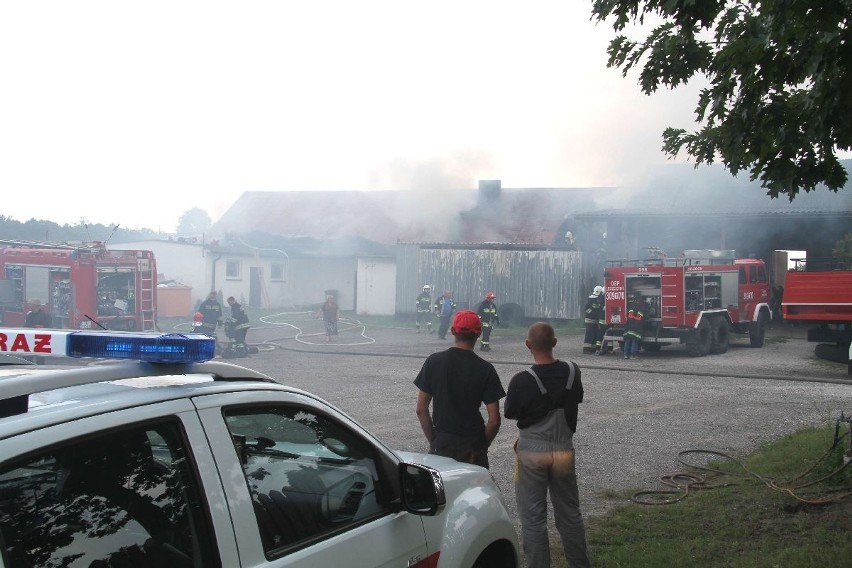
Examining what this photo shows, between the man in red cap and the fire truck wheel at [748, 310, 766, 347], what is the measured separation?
17.5 m

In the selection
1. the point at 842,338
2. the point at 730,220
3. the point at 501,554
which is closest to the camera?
the point at 501,554

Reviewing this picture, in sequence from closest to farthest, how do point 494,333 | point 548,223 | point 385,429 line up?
point 385,429 < point 494,333 < point 548,223

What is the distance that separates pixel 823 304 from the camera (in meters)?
16.4

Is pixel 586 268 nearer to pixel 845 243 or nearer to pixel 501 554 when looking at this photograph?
pixel 845 243

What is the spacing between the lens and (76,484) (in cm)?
196

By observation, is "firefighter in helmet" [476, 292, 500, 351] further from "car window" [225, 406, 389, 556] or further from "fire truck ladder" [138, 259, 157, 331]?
"car window" [225, 406, 389, 556]

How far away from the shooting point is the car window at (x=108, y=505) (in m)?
1.82

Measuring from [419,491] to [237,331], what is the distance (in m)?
16.5

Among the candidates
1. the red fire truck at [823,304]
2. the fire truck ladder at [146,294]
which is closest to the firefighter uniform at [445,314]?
the fire truck ladder at [146,294]

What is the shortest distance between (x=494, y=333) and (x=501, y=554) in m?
22.3

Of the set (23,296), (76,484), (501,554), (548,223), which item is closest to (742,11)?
(501,554)

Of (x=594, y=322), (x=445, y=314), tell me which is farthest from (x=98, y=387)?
(x=445, y=314)

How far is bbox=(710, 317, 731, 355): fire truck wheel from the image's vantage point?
19516 millimetres

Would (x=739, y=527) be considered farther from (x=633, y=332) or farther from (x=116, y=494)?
(x=633, y=332)
